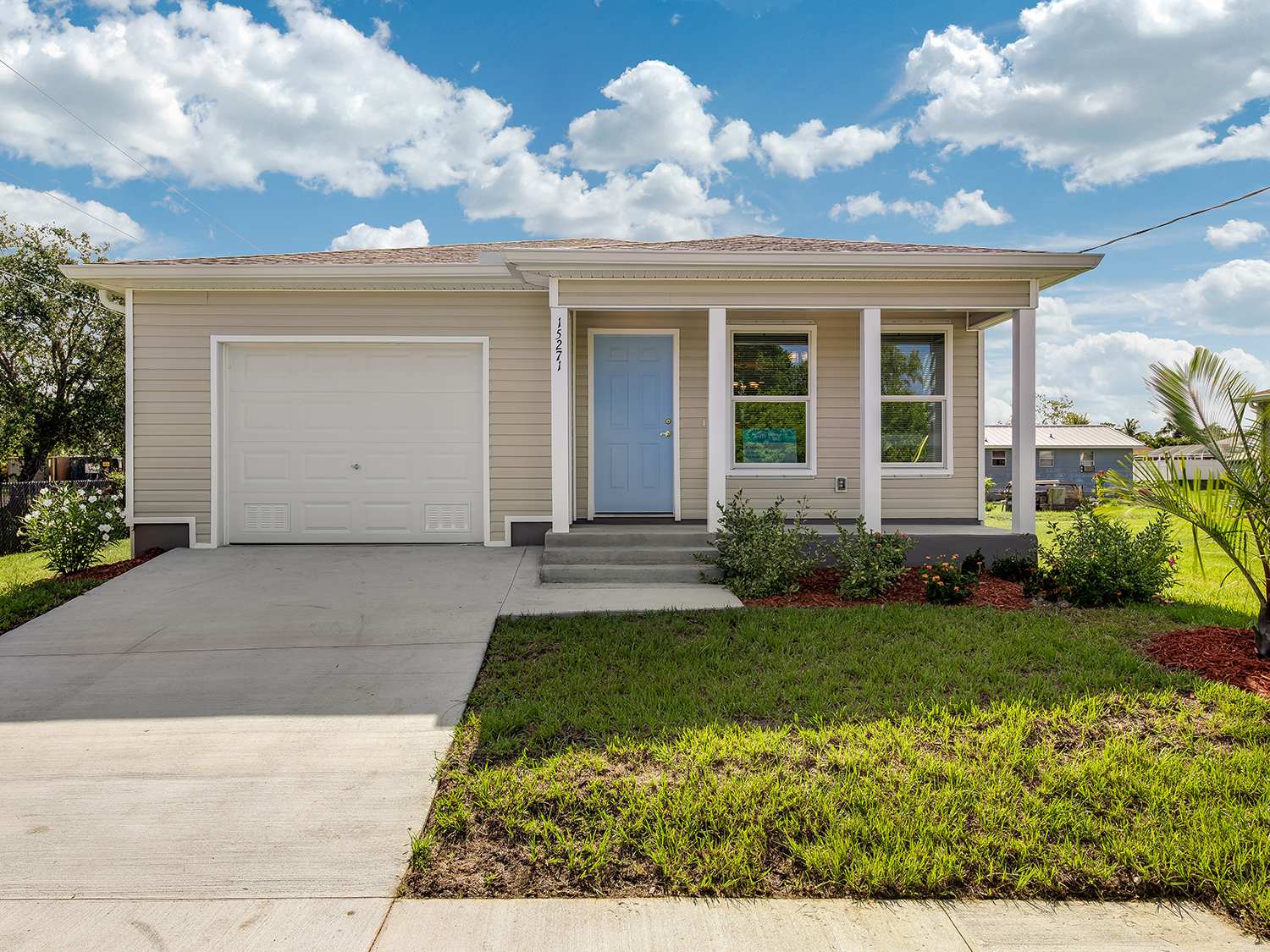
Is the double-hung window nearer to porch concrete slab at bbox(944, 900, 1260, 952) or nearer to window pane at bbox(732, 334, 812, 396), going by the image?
window pane at bbox(732, 334, 812, 396)

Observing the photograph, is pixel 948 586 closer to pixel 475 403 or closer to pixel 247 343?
pixel 475 403

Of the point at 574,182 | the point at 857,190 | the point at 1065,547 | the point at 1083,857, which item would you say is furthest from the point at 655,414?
the point at 574,182

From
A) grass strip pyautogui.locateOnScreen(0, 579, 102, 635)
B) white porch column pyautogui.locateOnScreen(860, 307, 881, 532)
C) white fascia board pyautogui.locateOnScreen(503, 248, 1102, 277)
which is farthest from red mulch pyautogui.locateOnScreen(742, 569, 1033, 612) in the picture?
grass strip pyautogui.locateOnScreen(0, 579, 102, 635)

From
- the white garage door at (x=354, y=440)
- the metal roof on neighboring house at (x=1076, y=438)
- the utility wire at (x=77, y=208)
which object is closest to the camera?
the white garage door at (x=354, y=440)

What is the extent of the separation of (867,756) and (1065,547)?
3.93 metres

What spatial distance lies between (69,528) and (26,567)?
1.83 m

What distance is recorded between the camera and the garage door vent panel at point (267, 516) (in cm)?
771

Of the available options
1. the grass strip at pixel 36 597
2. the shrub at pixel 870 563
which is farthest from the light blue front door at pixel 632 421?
the grass strip at pixel 36 597

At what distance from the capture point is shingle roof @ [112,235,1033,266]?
714 centimetres

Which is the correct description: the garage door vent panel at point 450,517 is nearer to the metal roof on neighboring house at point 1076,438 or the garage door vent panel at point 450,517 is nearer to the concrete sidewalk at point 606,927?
the concrete sidewalk at point 606,927

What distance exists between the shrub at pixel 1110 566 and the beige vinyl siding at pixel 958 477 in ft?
7.74

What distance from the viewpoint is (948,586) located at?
5.41 metres

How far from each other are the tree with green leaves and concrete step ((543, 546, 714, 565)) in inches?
569

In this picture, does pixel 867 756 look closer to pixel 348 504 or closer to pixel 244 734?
pixel 244 734
